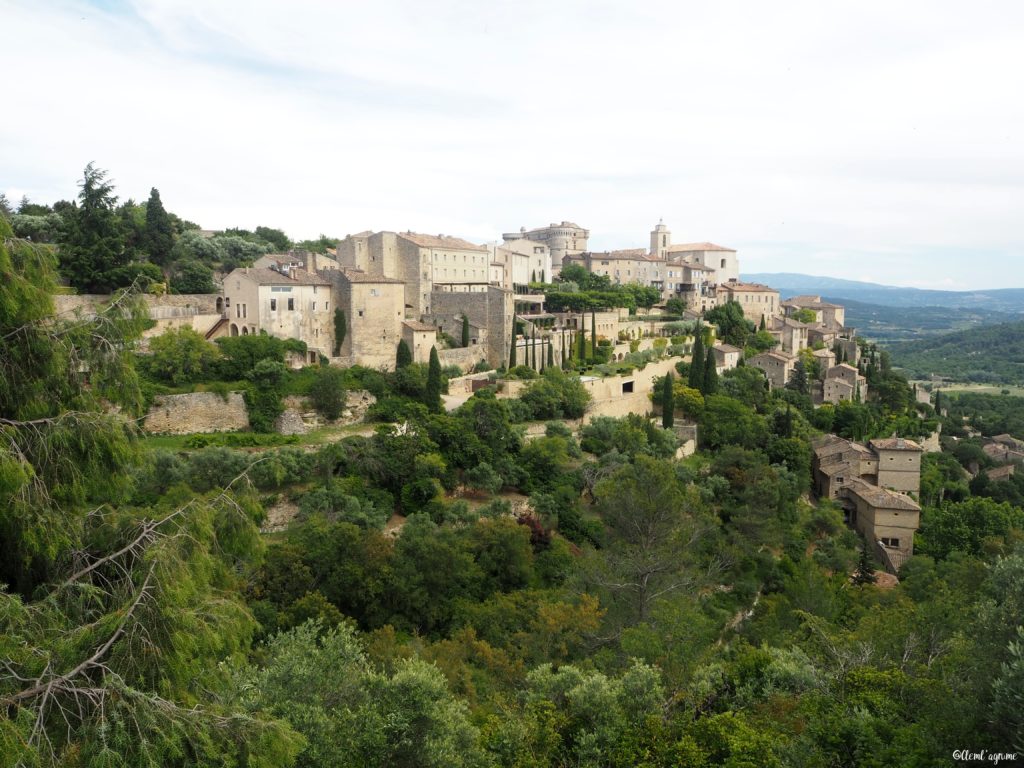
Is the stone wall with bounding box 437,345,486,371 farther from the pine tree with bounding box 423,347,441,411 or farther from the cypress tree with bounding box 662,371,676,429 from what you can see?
the cypress tree with bounding box 662,371,676,429

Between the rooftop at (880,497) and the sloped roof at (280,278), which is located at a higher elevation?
the sloped roof at (280,278)

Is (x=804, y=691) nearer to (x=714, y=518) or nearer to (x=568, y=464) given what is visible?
(x=714, y=518)

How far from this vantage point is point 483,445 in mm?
29750

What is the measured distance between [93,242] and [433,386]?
53.4 ft

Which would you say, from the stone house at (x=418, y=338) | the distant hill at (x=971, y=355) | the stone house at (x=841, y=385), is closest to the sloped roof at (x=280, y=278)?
the stone house at (x=418, y=338)

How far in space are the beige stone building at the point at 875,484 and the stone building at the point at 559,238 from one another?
36.3 metres

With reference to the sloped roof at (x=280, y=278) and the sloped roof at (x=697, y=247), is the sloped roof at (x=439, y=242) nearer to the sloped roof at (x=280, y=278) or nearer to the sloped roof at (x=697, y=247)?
the sloped roof at (x=280, y=278)

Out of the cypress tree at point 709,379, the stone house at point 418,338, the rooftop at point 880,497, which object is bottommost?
the rooftop at point 880,497

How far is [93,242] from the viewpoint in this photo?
3278 centimetres

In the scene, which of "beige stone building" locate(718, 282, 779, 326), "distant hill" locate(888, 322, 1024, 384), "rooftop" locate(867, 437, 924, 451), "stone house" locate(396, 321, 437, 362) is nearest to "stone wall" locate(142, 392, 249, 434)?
"stone house" locate(396, 321, 437, 362)

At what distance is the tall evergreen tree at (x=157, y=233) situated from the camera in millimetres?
36812

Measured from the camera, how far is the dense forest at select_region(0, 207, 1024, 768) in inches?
244

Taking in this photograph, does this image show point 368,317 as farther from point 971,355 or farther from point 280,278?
point 971,355

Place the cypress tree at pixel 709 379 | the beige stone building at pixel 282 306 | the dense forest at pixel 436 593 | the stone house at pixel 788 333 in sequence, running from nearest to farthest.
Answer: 1. the dense forest at pixel 436 593
2. the beige stone building at pixel 282 306
3. the cypress tree at pixel 709 379
4. the stone house at pixel 788 333
